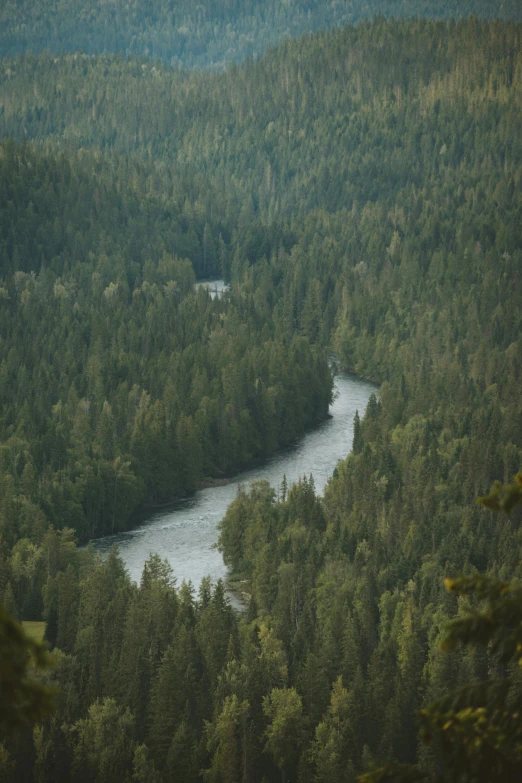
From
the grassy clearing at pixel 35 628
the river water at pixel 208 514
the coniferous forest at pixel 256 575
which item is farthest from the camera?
the river water at pixel 208 514

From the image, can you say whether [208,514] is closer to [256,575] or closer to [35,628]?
[256,575]

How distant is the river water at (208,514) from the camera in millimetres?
109213

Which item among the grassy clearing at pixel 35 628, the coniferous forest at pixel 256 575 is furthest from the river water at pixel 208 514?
the grassy clearing at pixel 35 628

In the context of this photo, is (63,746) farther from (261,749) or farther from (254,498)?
(254,498)

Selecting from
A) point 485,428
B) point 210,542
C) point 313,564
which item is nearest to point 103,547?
point 210,542

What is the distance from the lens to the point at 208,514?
12431cm

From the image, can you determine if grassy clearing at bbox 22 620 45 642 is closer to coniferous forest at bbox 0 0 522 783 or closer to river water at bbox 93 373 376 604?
coniferous forest at bbox 0 0 522 783

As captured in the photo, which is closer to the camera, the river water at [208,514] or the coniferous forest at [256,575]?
the coniferous forest at [256,575]

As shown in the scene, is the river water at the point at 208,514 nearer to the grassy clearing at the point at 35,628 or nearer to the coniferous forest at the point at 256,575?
the coniferous forest at the point at 256,575

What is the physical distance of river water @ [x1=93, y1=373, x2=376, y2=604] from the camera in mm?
109213

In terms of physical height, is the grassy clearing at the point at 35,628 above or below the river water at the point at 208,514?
above

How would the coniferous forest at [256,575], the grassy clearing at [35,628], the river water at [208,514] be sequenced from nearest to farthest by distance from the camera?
the coniferous forest at [256,575] < the grassy clearing at [35,628] < the river water at [208,514]

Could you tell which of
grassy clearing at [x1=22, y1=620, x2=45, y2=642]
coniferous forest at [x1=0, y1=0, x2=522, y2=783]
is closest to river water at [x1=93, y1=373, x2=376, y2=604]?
coniferous forest at [x1=0, y1=0, x2=522, y2=783]

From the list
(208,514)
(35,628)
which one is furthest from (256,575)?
(208,514)
